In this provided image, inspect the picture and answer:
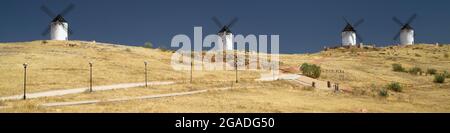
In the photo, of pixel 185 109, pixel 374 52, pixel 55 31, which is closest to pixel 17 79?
pixel 185 109

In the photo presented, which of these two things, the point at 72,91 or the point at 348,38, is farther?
the point at 348,38

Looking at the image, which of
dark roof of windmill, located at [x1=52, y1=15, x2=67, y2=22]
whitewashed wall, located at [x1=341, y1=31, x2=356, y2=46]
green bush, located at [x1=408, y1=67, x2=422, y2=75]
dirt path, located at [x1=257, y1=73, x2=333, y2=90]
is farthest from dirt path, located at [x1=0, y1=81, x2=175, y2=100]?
whitewashed wall, located at [x1=341, y1=31, x2=356, y2=46]

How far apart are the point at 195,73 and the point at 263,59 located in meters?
21.0

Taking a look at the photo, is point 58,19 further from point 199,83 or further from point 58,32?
point 199,83

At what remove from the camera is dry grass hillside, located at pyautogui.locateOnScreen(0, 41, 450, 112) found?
42.2m

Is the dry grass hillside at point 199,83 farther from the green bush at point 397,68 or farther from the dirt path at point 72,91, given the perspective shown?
the dirt path at point 72,91

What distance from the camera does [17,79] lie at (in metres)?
53.6

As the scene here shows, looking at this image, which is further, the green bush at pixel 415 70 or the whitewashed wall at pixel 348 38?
the whitewashed wall at pixel 348 38

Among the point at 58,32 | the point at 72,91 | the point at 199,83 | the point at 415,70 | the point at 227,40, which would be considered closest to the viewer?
the point at 72,91

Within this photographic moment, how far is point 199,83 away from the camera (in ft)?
187

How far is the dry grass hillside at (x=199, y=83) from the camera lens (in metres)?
42.2

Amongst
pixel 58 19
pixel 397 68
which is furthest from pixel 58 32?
pixel 397 68

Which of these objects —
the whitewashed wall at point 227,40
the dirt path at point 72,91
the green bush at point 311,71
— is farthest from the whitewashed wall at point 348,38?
the dirt path at point 72,91

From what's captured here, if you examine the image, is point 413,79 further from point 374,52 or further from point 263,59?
point 374,52
